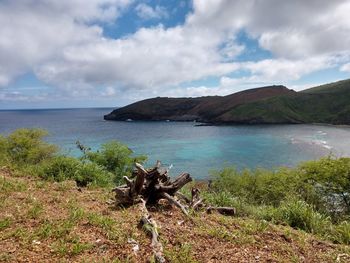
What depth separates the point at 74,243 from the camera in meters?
6.30

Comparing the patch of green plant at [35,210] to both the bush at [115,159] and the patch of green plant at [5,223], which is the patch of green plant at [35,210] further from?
the bush at [115,159]

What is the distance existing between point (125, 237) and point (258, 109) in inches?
6231

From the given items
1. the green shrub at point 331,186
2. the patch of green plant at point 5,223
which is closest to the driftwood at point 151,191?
the patch of green plant at point 5,223

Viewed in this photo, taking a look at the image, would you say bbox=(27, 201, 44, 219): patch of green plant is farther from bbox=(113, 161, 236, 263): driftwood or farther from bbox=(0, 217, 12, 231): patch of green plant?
bbox=(113, 161, 236, 263): driftwood

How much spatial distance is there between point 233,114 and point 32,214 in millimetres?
153941

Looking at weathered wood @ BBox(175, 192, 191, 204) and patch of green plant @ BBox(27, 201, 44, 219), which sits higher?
patch of green plant @ BBox(27, 201, 44, 219)

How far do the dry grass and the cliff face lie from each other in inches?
5522

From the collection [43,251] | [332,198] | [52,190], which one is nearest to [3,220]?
[43,251]

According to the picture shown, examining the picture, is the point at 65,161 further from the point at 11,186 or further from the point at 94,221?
Answer: the point at 94,221

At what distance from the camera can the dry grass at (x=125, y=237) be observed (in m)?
6.02

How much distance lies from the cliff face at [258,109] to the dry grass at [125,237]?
140268mm

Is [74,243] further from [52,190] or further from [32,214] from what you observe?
[52,190]

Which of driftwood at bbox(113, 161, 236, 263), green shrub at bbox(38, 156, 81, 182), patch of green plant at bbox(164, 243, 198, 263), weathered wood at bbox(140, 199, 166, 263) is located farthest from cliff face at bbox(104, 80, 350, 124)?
patch of green plant at bbox(164, 243, 198, 263)

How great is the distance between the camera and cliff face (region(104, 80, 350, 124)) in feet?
481
